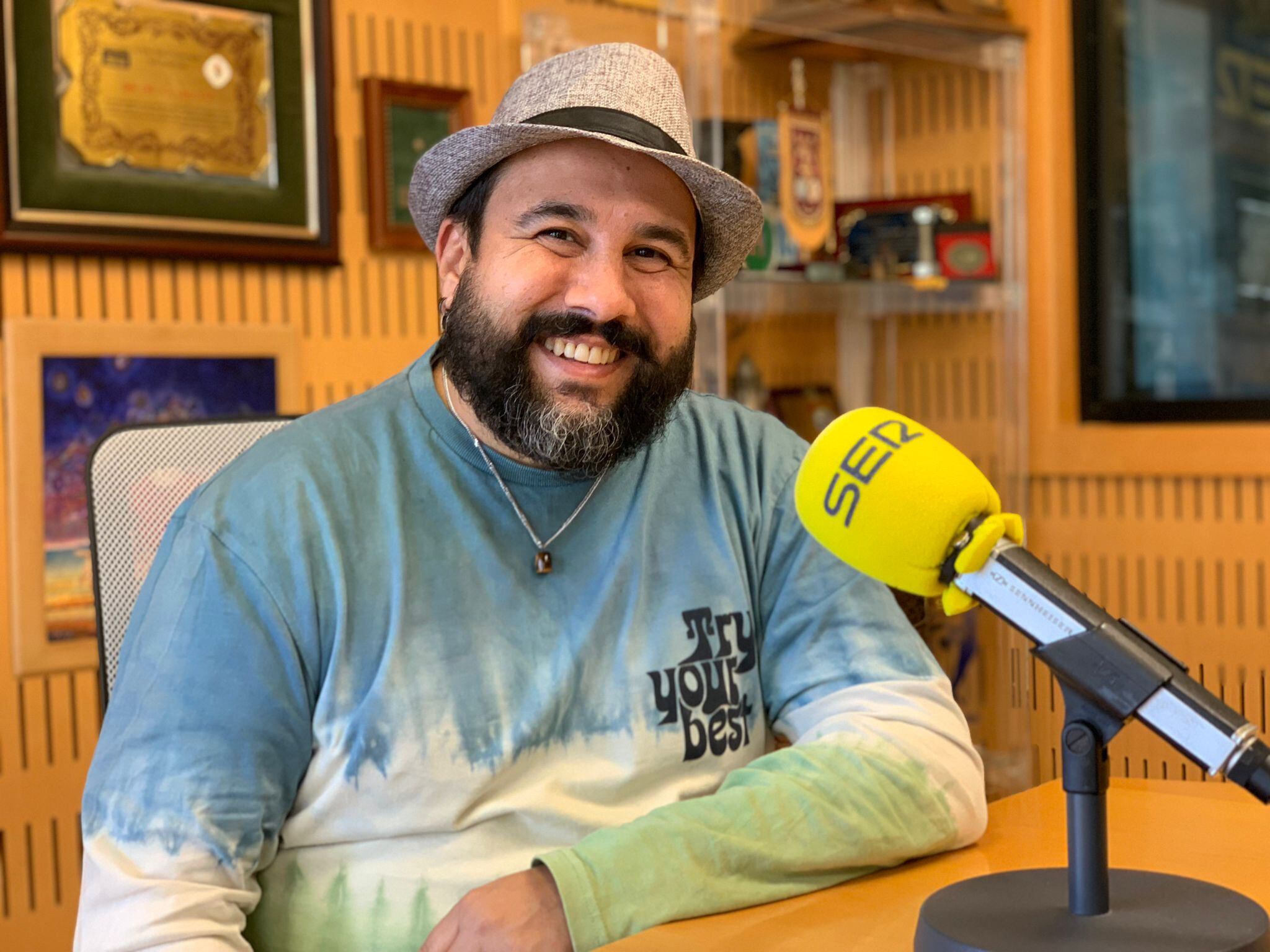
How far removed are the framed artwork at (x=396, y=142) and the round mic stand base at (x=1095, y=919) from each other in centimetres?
233

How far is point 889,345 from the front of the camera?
411 centimetres

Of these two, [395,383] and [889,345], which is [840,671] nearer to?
[395,383]

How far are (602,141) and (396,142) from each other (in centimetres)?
175

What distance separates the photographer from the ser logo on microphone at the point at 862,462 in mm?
977

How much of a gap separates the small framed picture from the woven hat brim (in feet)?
6.64

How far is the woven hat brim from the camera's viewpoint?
147cm

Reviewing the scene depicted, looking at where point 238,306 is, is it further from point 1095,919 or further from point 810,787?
point 1095,919

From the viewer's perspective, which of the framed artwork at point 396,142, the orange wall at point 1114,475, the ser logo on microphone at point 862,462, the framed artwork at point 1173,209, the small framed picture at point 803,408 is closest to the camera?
the ser logo on microphone at point 862,462

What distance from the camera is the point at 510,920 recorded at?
1141mm

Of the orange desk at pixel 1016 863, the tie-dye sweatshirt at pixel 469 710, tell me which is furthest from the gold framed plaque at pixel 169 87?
the orange desk at pixel 1016 863

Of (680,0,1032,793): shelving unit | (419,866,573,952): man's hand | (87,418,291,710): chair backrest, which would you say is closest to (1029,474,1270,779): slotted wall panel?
(680,0,1032,793): shelving unit

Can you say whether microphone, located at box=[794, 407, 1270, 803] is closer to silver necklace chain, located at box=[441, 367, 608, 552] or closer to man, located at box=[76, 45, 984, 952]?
man, located at box=[76, 45, 984, 952]

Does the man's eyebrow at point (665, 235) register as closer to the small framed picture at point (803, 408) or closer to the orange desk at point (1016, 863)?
the orange desk at point (1016, 863)

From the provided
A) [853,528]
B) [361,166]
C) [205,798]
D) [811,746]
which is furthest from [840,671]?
[361,166]
